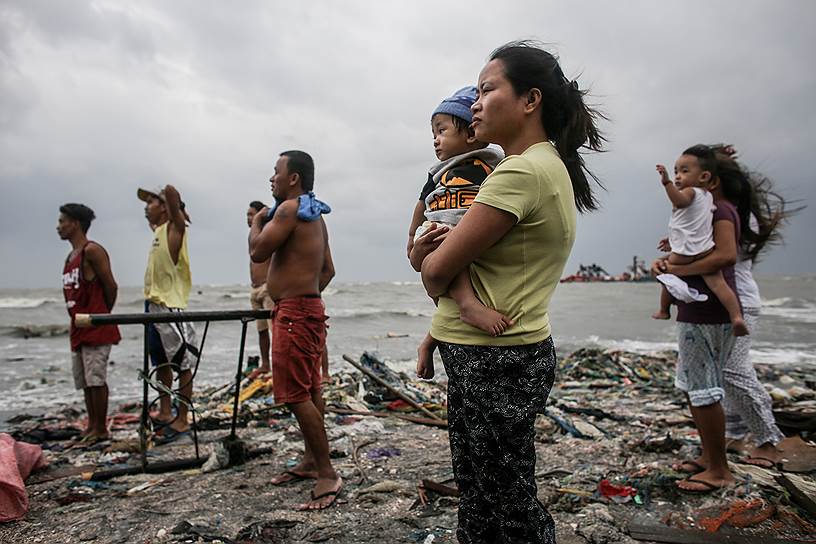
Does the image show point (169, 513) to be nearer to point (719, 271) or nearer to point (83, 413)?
point (719, 271)

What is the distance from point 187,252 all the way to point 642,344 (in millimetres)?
11328

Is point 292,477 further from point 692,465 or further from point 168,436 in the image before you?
point 692,465

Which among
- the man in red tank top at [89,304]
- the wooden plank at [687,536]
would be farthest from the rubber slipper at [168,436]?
the wooden plank at [687,536]

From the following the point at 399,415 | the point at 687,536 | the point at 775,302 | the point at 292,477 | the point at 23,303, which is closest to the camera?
the point at 687,536

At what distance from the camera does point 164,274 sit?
213 inches

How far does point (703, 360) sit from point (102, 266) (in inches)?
201

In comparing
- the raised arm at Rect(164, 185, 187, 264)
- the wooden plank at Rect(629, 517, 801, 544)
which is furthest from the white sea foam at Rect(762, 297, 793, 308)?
the raised arm at Rect(164, 185, 187, 264)

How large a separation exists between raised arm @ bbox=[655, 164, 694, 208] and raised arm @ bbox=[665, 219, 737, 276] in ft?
0.77

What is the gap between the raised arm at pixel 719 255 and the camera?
3318mm

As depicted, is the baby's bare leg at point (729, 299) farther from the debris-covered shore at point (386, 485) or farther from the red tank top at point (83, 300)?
the red tank top at point (83, 300)

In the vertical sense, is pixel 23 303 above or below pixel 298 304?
below

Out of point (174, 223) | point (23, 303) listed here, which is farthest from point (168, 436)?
point (23, 303)

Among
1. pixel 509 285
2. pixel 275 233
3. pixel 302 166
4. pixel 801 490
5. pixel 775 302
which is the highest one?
pixel 302 166

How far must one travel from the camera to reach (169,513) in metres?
3.18
